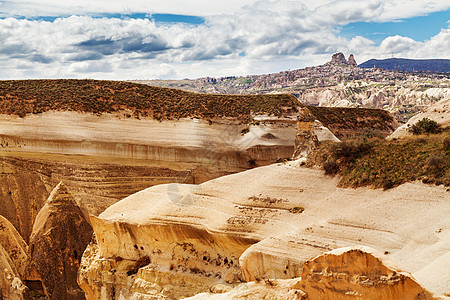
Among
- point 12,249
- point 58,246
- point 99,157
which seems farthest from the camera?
point 99,157

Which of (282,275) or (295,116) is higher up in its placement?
(295,116)

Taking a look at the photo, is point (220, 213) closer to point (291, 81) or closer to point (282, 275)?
point (282, 275)

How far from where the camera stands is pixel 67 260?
31.4 meters

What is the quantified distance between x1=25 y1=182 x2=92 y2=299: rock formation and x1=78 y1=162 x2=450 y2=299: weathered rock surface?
6.89 metres

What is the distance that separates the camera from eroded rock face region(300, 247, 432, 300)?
33.6ft

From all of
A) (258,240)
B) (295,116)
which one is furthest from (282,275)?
(295,116)

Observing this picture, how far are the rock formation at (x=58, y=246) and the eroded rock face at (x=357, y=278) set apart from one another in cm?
2247

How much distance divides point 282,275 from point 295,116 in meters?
25.6

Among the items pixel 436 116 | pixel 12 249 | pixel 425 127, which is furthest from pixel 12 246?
pixel 436 116

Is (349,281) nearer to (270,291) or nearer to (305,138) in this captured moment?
(270,291)

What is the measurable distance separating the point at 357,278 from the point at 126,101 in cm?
3142

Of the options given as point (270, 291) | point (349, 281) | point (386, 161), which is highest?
point (386, 161)

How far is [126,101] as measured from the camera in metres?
40.0

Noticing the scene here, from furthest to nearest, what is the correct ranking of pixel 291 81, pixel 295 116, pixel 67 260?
1. pixel 291 81
2. pixel 295 116
3. pixel 67 260
